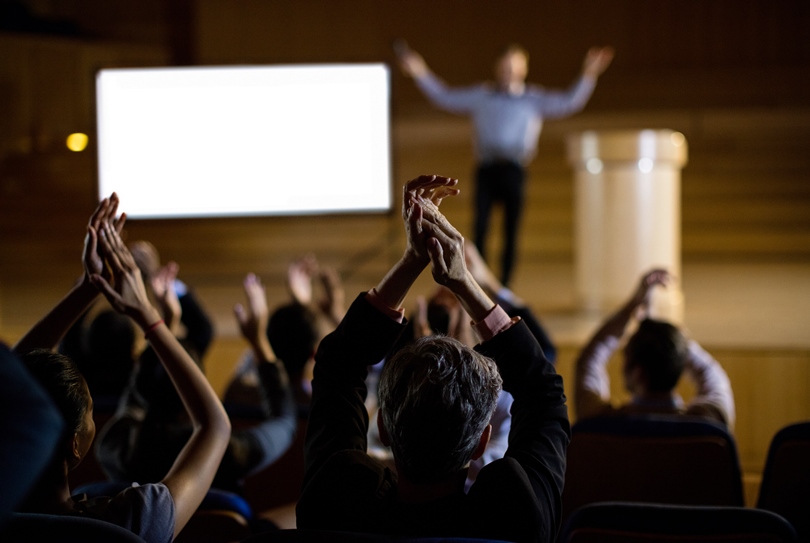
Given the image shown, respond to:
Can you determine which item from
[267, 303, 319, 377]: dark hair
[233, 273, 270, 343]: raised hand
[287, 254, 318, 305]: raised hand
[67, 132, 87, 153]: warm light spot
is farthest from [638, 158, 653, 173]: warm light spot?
[67, 132, 87, 153]: warm light spot

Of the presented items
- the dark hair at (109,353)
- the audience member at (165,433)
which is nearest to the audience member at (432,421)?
the audience member at (165,433)

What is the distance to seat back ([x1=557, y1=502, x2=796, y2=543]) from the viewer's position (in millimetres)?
1216

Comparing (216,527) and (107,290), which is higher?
(107,290)

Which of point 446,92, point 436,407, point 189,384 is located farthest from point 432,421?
point 446,92

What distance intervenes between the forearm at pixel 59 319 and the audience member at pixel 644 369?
1.17 m

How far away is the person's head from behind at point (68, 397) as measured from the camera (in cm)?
115

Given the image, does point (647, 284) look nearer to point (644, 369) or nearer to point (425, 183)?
point (644, 369)

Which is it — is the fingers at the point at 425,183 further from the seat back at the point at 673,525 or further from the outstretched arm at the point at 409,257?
the seat back at the point at 673,525

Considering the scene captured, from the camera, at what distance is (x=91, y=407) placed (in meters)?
1.21

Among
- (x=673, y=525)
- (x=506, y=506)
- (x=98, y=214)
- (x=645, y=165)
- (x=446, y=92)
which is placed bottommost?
(x=673, y=525)

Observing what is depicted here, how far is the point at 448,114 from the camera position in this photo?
841cm

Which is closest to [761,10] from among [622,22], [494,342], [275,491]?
[622,22]

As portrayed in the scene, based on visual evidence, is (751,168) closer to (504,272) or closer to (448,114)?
(448,114)

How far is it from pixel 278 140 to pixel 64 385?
10.5 ft
